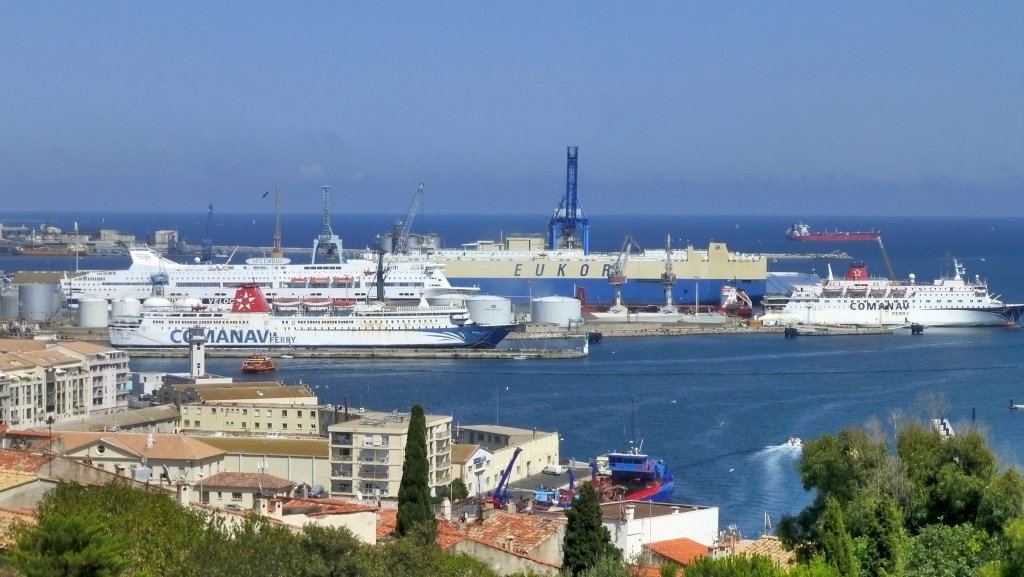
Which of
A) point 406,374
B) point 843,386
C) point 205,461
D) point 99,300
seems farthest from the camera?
point 99,300

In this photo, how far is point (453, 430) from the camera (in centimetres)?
1513

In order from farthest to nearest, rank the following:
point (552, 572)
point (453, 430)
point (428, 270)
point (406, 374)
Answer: point (428, 270), point (406, 374), point (453, 430), point (552, 572)

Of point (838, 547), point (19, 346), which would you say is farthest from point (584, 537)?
point (19, 346)

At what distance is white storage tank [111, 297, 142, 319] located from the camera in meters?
28.6

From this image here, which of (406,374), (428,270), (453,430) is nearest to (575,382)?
(406,374)

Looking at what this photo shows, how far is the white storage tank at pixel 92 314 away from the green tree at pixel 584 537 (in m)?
23.3

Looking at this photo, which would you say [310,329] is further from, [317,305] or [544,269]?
[544,269]

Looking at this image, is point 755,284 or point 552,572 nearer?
point 552,572

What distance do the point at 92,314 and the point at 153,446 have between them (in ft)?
63.7

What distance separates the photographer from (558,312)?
30578 mm

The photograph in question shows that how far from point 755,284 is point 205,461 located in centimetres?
2472

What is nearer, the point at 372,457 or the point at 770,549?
the point at 770,549

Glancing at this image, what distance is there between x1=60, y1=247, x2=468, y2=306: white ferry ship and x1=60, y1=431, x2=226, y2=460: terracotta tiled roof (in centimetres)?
1979

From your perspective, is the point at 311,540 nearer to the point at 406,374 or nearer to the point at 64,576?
the point at 64,576
